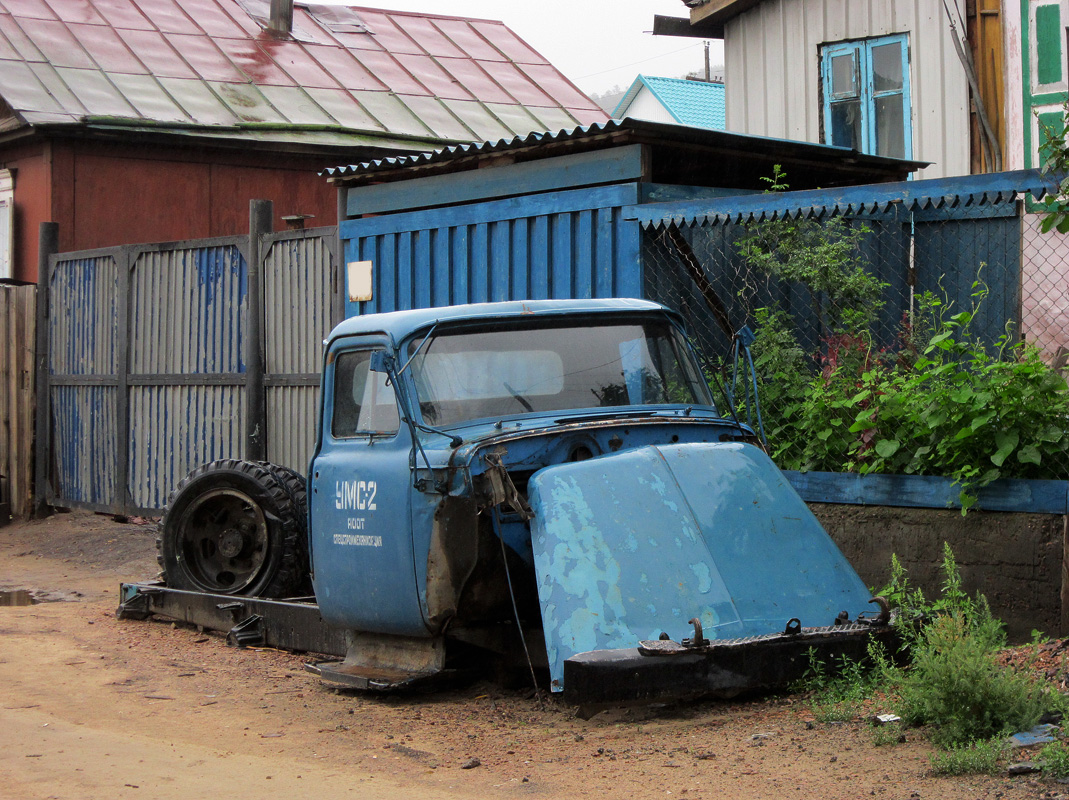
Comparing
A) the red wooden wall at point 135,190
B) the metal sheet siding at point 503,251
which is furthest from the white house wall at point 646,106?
the metal sheet siding at point 503,251

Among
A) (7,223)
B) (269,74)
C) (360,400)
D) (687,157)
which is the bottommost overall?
(360,400)

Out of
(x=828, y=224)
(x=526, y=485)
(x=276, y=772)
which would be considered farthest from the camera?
(x=828, y=224)

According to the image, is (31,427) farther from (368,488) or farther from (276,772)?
(276,772)

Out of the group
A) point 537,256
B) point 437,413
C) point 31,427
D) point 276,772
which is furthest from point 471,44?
point 276,772

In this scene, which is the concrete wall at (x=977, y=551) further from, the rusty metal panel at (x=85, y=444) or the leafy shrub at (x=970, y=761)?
the rusty metal panel at (x=85, y=444)

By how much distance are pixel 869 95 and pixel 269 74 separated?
922 centimetres

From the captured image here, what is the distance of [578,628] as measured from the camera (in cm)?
529

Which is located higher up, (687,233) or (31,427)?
(687,233)

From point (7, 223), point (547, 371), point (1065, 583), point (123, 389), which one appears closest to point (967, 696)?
point (1065, 583)

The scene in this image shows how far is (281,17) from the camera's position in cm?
1977

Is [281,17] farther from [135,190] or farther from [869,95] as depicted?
[869,95]

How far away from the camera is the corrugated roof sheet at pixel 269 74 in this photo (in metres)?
16.2

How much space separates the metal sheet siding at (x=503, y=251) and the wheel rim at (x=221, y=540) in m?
2.57

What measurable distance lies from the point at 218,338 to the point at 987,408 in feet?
25.1
